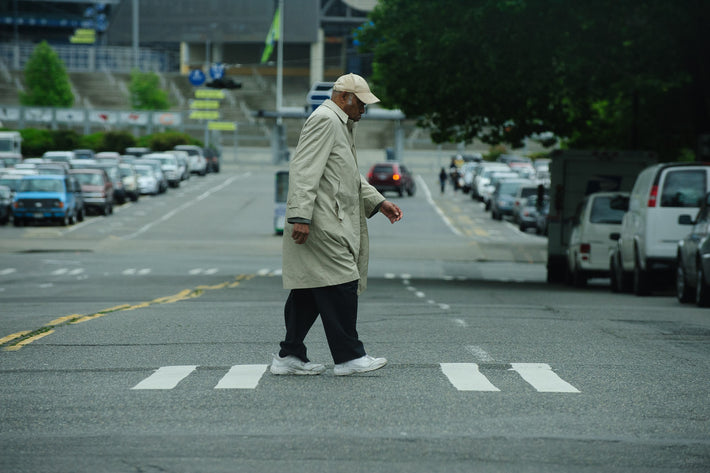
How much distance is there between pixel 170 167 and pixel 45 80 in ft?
120

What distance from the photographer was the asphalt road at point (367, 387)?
250 inches

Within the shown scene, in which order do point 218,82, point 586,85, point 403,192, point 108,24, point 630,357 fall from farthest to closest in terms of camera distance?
point 108,24
point 403,192
point 218,82
point 586,85
point 630,357

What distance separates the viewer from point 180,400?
7.96m

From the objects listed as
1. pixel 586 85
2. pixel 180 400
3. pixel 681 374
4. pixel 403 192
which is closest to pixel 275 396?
pixel 180 400

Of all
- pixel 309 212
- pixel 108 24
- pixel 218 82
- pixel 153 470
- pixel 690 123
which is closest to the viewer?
pixel 153 470

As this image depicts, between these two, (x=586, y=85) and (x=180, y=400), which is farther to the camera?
(x=586, y=85)

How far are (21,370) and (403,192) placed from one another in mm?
61929

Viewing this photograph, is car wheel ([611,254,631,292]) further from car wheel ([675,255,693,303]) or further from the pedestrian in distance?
the pedestrian in distance

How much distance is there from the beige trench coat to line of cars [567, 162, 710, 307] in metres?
9.80

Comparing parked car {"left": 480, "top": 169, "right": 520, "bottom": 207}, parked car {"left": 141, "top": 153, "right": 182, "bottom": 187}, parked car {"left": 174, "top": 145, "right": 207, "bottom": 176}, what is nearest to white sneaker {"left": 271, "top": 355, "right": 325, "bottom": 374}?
parked car {"left": 480, "top": 169, "right": 520, "bottom": 207}

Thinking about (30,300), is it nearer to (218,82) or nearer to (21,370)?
(21,370)

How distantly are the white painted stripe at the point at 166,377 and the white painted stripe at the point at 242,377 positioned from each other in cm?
29

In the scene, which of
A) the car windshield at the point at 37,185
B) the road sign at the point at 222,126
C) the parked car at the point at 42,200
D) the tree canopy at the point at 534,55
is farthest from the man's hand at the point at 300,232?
the road sign at the point at 222,126

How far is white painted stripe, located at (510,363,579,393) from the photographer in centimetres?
856
